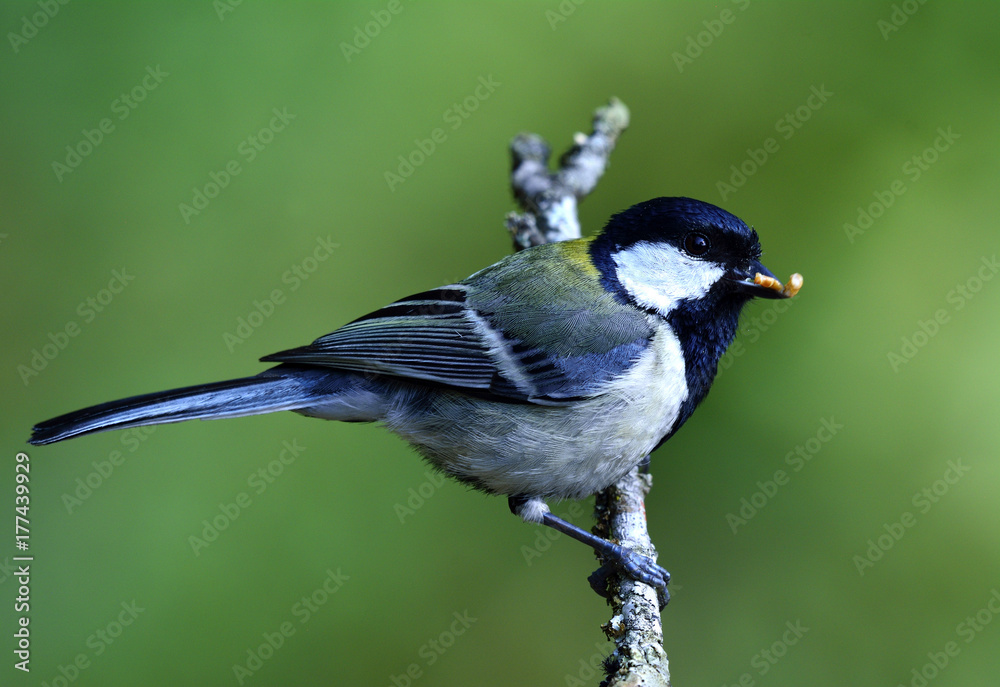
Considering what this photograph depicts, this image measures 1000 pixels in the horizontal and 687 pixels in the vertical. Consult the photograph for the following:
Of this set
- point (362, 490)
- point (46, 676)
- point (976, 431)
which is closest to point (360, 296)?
point (362, 490)

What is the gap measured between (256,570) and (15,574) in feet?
3.17

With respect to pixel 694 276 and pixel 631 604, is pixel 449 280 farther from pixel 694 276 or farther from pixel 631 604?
pixel 631 604

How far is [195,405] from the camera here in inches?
80.2

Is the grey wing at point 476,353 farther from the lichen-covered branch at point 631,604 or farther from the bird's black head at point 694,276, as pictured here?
the lichen-covered branch at point 631,604

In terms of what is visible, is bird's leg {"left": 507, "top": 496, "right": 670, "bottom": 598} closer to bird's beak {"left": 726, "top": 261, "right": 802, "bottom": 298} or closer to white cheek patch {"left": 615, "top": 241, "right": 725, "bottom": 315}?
white cheek patch {"left": 615, "top": 241, "right": 725, "bottom": 315}

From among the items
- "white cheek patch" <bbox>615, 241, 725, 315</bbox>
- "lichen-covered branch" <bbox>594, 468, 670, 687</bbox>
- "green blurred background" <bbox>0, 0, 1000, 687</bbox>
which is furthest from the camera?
"green blurred background" <bbox>0, 0, 1000, 687</bbox>

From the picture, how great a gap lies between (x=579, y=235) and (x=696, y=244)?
3.20 feet

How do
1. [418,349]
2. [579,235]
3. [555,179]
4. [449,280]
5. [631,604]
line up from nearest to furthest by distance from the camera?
1. [631,604]
2. [418,349]
3. [579,235]
4. [555,179]
5. [449,280]

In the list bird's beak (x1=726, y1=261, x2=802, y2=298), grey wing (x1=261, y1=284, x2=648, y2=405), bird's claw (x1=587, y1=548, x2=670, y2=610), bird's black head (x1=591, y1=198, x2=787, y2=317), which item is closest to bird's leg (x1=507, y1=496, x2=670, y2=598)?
bird's claw (x1=587, y1=548, x2=670, y2=610)

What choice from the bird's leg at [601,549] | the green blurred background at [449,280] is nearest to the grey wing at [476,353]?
the bird's leg at [601,549]

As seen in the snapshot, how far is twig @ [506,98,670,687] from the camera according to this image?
1.69 m

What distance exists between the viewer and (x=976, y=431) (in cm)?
313

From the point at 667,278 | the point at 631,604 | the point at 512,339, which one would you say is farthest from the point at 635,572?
the point at 667,278

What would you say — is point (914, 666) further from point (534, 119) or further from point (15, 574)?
point (15, 574)
